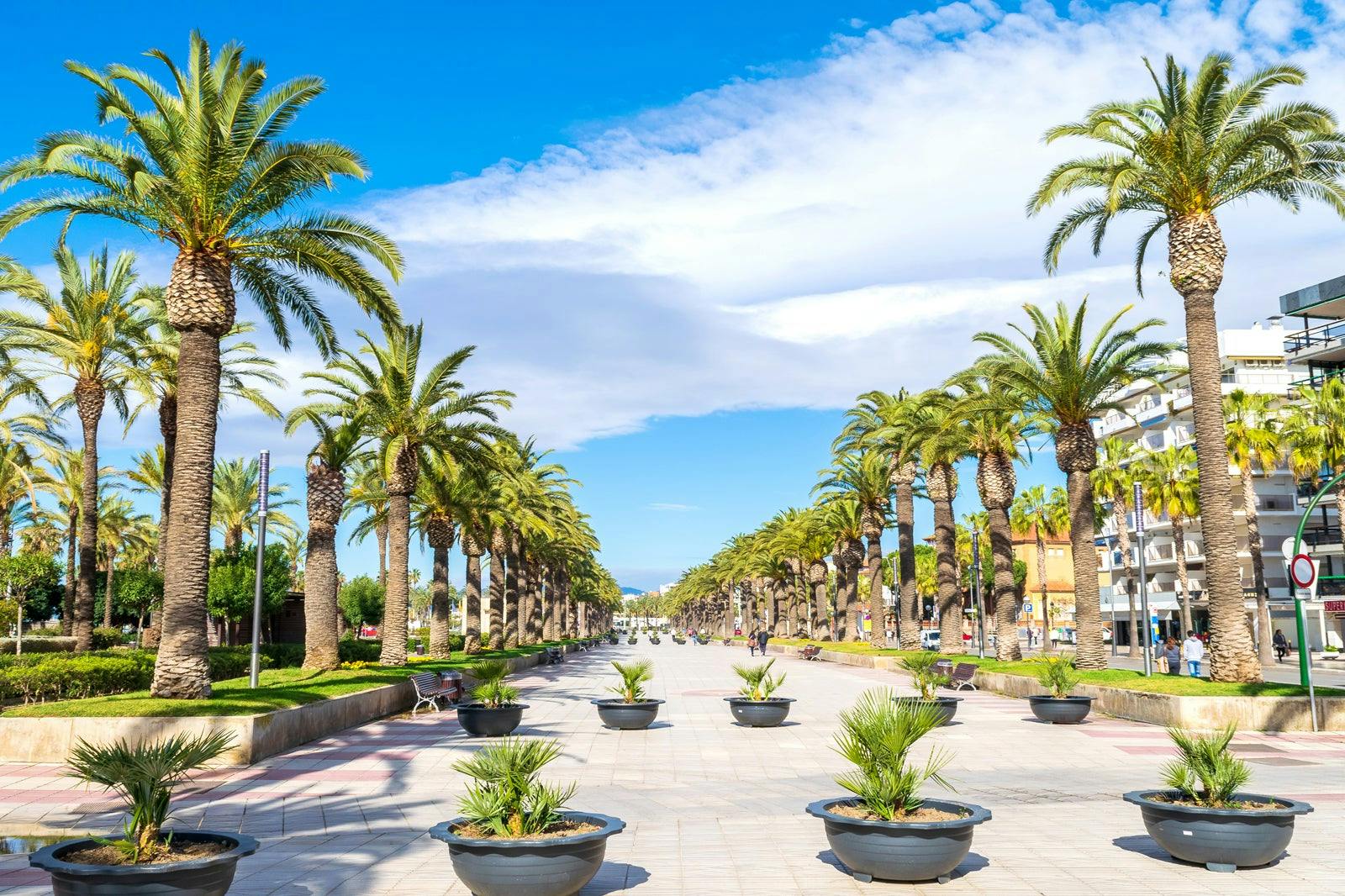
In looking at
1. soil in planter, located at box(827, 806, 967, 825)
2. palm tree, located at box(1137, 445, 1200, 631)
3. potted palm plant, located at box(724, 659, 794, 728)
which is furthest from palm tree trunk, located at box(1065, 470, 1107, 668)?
palm tree, located at box(1137, 445, 1200, 631)

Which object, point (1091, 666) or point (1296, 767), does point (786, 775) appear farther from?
point (1091, 666)

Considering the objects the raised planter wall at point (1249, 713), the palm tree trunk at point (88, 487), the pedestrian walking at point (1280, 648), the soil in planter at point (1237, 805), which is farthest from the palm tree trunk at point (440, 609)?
the pedestrian walking at point (1280, 648)

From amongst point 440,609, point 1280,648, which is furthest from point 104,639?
point 1280,648

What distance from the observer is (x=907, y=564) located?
140 feet

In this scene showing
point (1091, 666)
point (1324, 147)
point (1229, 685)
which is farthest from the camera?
point (1091, 666)

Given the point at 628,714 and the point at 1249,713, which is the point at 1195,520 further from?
the point at 628,714

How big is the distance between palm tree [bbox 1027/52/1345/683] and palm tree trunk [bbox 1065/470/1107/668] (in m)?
5.66

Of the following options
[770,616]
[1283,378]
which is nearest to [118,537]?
[770,616]

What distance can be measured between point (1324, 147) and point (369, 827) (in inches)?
861

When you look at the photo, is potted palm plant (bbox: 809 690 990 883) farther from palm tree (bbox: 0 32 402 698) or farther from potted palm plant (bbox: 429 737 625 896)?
palm tree (bbox: 0 32 402 698)

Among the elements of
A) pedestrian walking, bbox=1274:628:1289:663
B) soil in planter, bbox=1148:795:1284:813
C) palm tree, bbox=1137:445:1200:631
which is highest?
palm tree, bbox=1137:445:1200:631

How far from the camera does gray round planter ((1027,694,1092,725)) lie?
61.8 ft

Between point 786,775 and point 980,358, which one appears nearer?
point 786,775

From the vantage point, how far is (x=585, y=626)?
12744 cm
